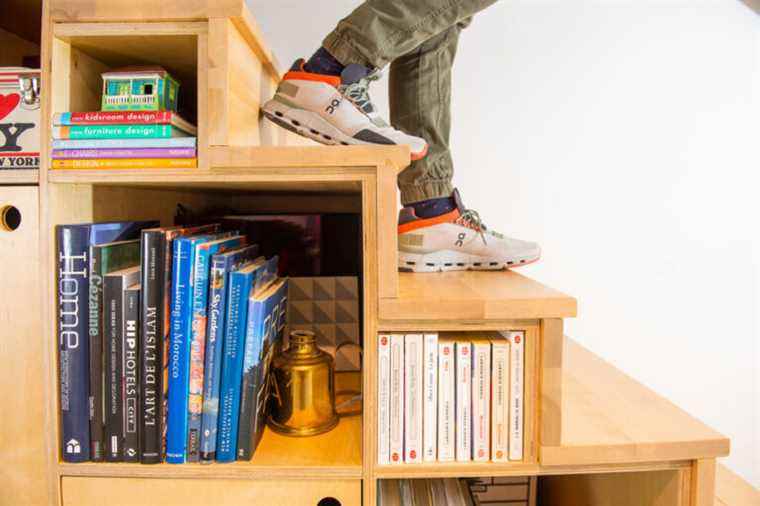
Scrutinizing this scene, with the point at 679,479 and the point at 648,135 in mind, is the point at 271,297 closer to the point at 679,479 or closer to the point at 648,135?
the point at 679,479

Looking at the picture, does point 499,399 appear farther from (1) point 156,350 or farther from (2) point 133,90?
(2) point 133,90

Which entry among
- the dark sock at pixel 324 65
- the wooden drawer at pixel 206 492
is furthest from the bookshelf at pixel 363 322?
the dark sock at pixel 324 65

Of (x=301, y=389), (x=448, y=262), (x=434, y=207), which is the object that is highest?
(x=434, y=207)

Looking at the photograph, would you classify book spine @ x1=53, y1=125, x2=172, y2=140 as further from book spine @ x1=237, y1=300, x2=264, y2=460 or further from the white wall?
the white wall

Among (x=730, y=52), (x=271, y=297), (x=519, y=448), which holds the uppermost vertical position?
(x=730, y=52)

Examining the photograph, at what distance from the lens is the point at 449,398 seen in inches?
29.5

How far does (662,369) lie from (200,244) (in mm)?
1740

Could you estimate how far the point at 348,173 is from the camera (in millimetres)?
745

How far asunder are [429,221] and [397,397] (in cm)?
41

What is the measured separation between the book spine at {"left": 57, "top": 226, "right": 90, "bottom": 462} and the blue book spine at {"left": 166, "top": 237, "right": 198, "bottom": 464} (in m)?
0.12

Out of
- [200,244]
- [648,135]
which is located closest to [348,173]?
[200,244]

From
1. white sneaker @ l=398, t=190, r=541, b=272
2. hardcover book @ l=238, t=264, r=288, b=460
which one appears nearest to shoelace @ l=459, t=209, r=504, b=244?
white sneaker @ l=398, t=190, r=541, b=272

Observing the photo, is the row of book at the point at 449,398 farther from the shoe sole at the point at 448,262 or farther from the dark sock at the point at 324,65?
the dark sock at the point at 324,65

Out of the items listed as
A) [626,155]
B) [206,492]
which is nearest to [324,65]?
[206,492]
